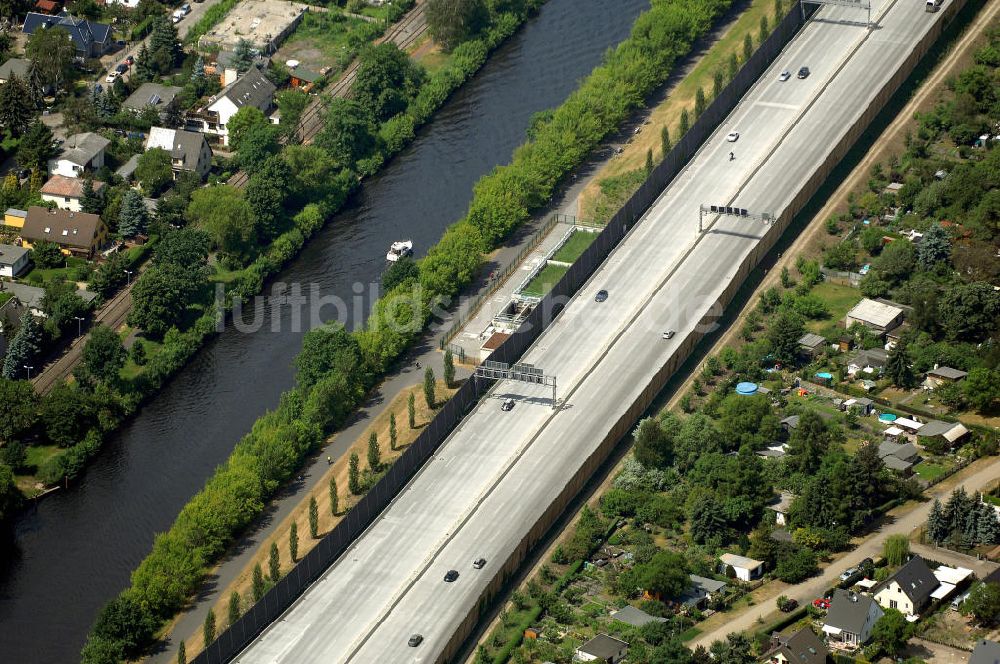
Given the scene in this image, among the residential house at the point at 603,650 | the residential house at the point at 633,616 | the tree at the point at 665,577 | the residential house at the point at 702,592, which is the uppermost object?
the tree at the point at 665,577

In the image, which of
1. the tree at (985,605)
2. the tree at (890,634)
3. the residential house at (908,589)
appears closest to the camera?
the tree at (890,634)

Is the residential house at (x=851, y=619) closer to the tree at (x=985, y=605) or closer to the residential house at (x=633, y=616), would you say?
the tree at (x=985, y=605)

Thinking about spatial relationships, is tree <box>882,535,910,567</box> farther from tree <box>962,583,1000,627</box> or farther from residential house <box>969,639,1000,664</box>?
residential house <box>969,639,1000,664</box>

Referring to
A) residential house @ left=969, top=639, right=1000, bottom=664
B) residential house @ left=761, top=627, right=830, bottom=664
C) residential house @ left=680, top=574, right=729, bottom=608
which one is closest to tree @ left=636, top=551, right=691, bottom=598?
residential house @ left=680, top=574, right=729, bottom=608

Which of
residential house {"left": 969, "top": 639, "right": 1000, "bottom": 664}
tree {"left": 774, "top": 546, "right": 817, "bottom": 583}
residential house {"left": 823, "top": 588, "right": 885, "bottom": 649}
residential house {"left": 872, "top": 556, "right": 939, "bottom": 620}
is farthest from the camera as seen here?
tree {"left": 774, "top": 546, "right": 817, "bottom": 583}

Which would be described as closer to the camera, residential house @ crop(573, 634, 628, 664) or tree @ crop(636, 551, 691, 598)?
residential house @ crop(573, 634, 628, 664)

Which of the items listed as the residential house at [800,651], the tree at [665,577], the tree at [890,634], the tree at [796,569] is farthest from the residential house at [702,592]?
the tree at [890,634]

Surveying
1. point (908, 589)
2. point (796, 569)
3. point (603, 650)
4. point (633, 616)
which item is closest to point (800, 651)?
point (908, 589)
